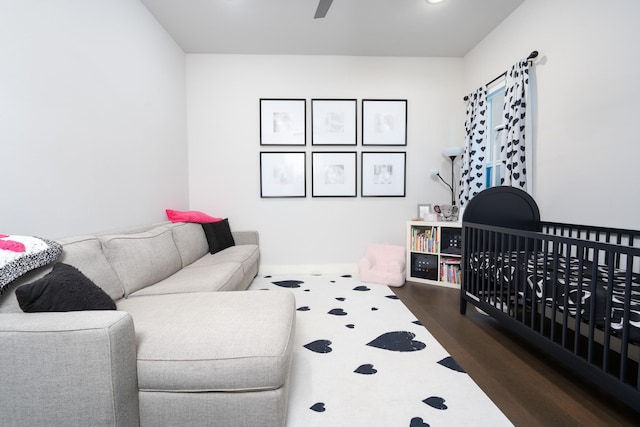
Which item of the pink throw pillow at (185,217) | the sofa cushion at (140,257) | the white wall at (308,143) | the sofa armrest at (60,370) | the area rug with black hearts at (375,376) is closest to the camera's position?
the sofa armrest at (60,370)

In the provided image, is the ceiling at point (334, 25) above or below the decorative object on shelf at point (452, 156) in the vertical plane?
above

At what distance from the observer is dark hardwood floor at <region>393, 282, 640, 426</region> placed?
1.21 m

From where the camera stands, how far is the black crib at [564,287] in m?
1.13

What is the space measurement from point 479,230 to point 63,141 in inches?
109

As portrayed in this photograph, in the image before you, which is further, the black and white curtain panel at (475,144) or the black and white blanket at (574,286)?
the black and white curtain panel at (475,144)

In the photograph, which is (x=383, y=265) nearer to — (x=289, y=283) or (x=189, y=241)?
(x=289, y=283)

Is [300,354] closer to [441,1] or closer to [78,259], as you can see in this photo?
[78,259]

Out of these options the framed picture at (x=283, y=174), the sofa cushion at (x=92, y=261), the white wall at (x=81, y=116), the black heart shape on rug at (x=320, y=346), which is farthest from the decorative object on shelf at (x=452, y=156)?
the sofa cushion at (x=92, y=261)

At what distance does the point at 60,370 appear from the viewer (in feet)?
2.89

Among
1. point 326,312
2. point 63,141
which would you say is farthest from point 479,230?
point 63,141

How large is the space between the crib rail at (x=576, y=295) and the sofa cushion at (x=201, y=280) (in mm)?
1792

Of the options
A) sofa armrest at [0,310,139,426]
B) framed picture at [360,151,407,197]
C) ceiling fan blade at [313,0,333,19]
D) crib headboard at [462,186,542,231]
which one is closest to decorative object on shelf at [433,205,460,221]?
framed picture at [360,151,407,197]

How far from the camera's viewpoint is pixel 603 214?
6.14ft

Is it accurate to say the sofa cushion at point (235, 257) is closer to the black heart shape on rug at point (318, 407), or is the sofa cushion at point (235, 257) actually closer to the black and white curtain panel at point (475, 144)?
the black heart shape on rug at point (318, 407)
